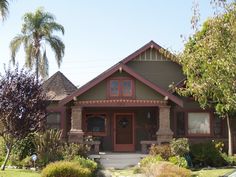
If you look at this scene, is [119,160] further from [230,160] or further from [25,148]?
[230,160]

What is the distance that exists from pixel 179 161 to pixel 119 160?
358 cm

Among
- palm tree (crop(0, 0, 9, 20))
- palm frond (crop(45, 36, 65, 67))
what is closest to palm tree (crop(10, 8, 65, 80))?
palm frond (crop(45, 36, 65, 67))

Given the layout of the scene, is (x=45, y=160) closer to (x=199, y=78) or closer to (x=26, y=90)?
(x=26, y=90)

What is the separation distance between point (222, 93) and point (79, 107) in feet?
35.7

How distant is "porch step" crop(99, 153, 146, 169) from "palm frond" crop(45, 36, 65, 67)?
14.7 m

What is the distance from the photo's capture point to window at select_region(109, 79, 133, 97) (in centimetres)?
2347

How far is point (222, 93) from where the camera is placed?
13.7 metres

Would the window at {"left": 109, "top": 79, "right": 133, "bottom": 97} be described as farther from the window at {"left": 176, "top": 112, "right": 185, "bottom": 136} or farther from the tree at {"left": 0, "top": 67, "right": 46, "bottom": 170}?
the tree at {"left": 0, "top": 67, "right": 46, "bottom": 170}

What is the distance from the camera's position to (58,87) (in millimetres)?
27969

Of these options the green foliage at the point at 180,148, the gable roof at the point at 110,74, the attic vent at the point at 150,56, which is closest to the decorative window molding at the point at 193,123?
the gable roof at the point at 110,74

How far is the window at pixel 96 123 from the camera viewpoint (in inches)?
1009

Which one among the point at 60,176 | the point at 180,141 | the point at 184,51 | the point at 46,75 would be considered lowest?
the point at 60,176

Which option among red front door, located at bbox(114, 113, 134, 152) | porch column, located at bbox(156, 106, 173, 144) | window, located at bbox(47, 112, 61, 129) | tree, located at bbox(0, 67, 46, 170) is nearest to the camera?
tree, located at bbox(0, 67, 46, 170)

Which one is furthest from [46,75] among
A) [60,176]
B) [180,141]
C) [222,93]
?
[222,93]
